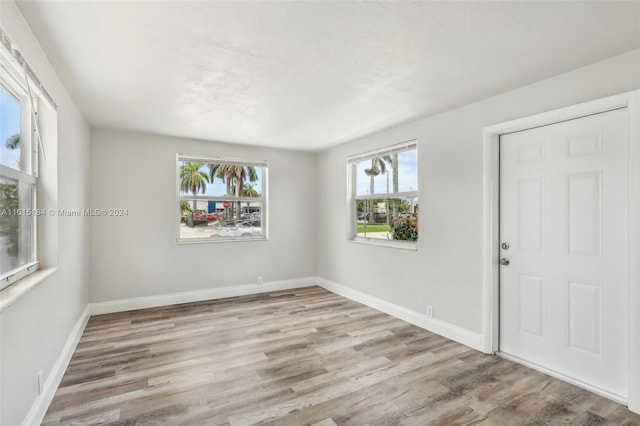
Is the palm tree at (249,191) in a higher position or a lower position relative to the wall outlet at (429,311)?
higher

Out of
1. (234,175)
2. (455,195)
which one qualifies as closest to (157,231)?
(234,175)

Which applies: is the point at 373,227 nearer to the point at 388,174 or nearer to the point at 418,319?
the point at 388,174

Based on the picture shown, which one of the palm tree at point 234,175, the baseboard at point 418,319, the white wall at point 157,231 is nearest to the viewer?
the baseboard at point 418,319

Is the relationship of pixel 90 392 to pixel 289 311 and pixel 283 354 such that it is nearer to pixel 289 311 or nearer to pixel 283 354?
pixel 283 354

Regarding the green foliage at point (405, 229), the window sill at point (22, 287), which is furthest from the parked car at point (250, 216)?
the window sill at point (22, 287)

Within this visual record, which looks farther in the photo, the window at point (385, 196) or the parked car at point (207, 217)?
the parked car at point (207, 217)

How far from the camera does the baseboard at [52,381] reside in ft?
6.26

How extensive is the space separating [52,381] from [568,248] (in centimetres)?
401

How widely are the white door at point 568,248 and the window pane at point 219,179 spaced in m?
3.63

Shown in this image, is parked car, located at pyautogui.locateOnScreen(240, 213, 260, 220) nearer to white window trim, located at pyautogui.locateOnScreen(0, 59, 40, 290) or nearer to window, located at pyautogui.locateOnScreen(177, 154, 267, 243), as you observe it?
window, located at pyautogui.locateOnScreen(177, 154, 267, 243)

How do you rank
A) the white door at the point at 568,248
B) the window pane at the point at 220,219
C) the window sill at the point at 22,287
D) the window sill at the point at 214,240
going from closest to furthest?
the window sill at the point at 22,287 < the white door at the point at 568,248 < the window sill at the point at 214,240 < the window pane at the point at 220,219

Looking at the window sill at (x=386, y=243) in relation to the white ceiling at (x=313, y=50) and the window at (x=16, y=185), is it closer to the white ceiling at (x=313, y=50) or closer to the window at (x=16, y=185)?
the white ceiling at (x=313, y=50)

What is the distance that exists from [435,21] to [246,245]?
4.18 metres

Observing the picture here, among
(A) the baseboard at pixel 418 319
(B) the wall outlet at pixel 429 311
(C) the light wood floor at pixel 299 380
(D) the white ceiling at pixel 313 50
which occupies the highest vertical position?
(D) the white ceiling at pixel 313 50
